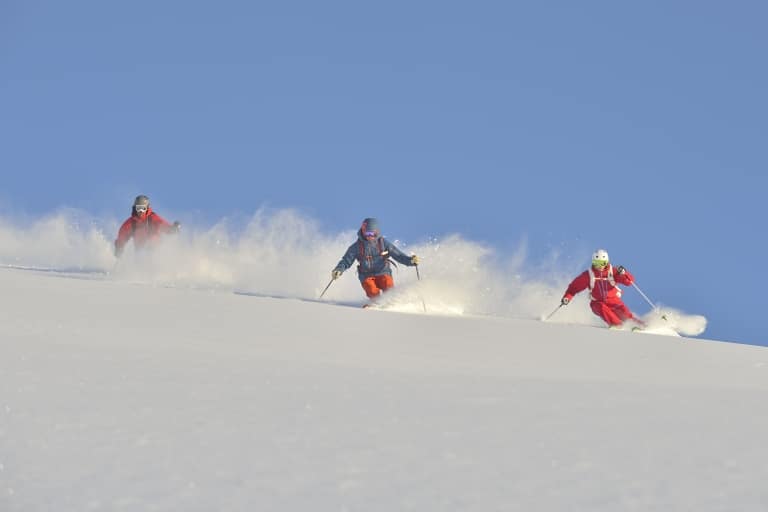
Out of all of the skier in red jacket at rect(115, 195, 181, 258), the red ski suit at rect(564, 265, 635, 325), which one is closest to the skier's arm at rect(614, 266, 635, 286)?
the red ski suit at rect(564, 265, 635, 325)

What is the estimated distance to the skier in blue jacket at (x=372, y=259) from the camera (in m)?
14.8

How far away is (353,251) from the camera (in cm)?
1500

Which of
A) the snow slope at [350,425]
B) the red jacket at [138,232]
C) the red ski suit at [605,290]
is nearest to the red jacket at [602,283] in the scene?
the red ski suit at [605,290]

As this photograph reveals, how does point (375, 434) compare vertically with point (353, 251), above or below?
below

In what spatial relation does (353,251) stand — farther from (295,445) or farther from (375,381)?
(295,445)

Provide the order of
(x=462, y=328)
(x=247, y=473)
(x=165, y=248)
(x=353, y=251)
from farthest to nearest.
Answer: (x=165, y=248) → (x=353, y=251) → (x=462, y=328) → (x=247, y=473)

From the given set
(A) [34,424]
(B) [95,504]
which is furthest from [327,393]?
(B) [95,504]

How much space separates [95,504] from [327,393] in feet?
5.74

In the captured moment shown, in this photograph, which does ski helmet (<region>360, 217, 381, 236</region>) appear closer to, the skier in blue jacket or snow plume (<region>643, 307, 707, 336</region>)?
the skier in blue jacket

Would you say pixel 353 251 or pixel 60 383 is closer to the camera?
pixel 60 383

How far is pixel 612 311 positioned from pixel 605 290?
374mm

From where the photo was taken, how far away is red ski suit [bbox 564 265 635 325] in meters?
15.2

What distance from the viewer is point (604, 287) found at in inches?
600

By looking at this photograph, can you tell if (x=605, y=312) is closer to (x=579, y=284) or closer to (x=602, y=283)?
(x=602, y=283)
